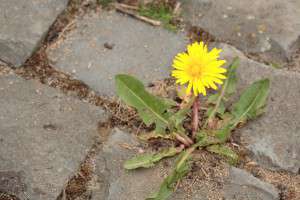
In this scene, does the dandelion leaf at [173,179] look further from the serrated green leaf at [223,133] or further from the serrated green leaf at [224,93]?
the serrated green leaf at [224,93]

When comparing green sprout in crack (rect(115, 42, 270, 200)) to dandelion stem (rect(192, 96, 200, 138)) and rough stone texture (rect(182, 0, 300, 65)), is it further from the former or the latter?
rough stone texture (rect(182, 0, 300, 65))

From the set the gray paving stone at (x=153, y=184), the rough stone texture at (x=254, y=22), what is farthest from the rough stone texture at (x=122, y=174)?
the rough stone texture at (x=254, y=22)

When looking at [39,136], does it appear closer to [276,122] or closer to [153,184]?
[153,184]

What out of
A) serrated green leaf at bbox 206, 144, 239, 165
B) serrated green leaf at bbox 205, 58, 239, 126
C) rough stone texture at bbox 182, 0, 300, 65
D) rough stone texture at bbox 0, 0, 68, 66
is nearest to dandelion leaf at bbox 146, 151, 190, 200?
serrated green leaf at bbox 206, 144, 239, 165

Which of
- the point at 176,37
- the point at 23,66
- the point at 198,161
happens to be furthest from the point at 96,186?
the point at 176,37

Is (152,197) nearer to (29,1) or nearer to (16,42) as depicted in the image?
(16,42)

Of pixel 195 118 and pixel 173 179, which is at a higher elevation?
pixel 195 118

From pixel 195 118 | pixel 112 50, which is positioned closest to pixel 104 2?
pixel 112 50
